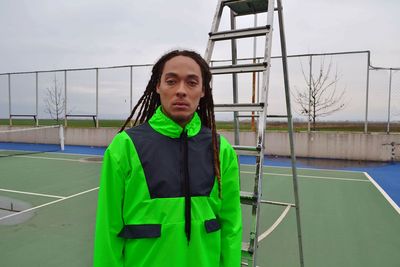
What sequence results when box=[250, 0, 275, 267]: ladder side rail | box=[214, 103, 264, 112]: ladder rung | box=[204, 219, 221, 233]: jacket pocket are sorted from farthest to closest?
box=[214, 103, 264, 112]: ladder rung, box=[250, 0, 275, 267]: ladder side rail, box=[204, 219, 221, 233]: jacket pocket

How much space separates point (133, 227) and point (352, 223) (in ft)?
14.4

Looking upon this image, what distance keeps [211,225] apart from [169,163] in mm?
348

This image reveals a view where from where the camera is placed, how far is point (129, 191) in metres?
1.40

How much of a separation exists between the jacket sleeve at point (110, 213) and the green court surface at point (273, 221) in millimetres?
2370

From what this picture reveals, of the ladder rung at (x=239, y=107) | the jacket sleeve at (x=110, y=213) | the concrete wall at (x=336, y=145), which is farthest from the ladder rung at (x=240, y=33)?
the concrete wall at (x=336, y=145)

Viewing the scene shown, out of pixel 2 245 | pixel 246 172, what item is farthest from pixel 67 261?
pixel 246 172

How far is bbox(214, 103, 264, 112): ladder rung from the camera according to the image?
6.68ft

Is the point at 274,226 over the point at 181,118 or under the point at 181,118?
under

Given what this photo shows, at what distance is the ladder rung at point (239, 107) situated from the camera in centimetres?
204

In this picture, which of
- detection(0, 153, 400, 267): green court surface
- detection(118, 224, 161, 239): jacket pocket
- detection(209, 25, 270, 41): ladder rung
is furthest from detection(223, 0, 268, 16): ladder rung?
detection(0, 153, 400, 267): green court surface

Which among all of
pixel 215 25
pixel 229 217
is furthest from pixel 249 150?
pixel 215 25

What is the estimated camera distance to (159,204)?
1.40 m

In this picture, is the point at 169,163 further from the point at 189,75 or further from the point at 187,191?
the point at 189,75

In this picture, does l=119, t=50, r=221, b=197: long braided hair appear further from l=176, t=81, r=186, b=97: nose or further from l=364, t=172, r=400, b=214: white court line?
l=364, t=172, r=400, b=214: white court line
